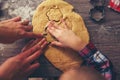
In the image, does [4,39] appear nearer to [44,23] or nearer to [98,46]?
[44,23]

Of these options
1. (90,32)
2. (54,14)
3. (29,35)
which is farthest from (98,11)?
(29,35)

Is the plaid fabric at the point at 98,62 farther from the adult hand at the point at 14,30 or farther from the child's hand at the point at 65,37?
the adult hand at the point at 14,30

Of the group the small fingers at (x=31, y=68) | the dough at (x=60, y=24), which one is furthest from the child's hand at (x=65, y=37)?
the small fingers at (x=31, y=68)

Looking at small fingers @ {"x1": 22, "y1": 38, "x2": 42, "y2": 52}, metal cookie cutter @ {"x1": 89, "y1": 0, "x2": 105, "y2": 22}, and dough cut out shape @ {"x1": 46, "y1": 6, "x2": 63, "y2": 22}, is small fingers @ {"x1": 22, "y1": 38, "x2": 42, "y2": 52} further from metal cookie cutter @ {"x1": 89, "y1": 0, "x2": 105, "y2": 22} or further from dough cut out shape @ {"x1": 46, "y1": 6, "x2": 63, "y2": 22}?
metal cookie cutter @ {"x1": 89, "y1": 0, "x2": 105, "y2": 22}

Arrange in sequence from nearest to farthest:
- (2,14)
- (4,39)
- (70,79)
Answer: (70,79), (4,39), (2,14)

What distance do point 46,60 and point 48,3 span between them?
1.03 feet

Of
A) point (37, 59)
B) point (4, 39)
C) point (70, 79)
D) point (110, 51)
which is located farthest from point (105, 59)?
point (4, 39)

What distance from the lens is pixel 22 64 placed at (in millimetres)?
1812

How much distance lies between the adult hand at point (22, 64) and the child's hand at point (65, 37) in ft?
0.23

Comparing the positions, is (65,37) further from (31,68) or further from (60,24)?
(31,68)

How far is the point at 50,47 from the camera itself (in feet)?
6.12

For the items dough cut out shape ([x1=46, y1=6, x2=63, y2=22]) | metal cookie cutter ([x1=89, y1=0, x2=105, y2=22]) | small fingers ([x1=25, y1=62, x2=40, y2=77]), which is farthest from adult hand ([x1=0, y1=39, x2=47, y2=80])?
metal cookie cutter ([x1=89, y1=0, x2=105, y2=22])

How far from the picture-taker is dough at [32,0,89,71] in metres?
1.84

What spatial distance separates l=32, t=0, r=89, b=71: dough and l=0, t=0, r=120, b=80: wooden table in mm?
37
